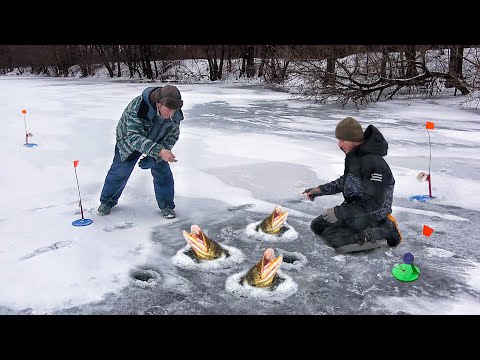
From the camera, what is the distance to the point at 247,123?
31.0 feet

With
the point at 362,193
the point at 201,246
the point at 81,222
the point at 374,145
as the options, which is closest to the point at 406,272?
the point at 362,193

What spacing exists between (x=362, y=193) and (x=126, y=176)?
241 centimetres

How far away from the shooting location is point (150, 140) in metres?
3.82

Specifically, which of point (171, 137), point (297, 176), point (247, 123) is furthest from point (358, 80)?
point (171, 137)

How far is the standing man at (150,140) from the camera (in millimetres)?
3760

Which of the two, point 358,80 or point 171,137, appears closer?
point 171,137

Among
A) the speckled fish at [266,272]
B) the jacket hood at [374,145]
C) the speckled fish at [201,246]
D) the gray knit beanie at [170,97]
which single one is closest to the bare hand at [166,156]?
the gray knit beanie at [170,97]

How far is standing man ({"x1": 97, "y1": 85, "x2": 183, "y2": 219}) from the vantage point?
12.3 ft

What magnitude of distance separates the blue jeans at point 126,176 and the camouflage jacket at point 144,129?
5.8 inches

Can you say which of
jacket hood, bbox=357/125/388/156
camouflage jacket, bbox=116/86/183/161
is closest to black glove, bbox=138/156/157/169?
camouflage jacket, bbox=116/86/183/161

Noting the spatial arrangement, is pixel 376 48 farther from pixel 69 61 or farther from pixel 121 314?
pixel 69 61

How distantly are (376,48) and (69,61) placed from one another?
25813mm

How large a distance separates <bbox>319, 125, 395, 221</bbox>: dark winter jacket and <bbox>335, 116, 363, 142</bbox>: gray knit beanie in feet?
0.29

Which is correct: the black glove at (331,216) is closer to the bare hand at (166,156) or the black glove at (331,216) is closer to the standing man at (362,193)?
the standing man at (362,193)
